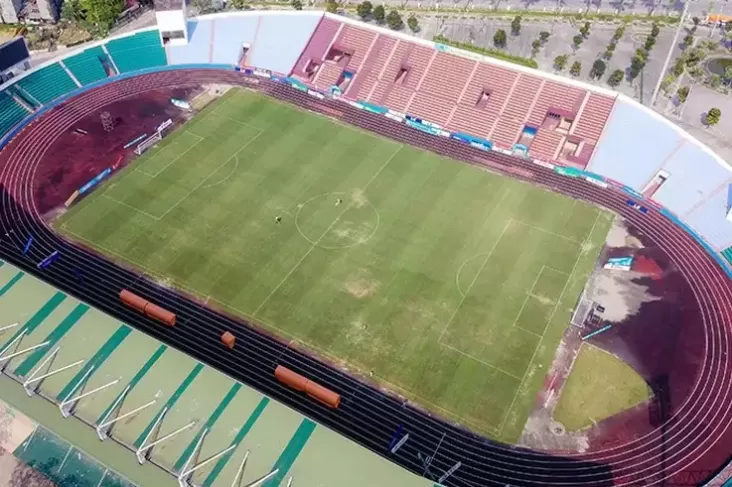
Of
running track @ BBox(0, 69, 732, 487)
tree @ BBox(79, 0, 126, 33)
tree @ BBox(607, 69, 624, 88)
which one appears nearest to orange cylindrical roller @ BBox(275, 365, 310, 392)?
running track @ BBox(0, 69, 732, 487)

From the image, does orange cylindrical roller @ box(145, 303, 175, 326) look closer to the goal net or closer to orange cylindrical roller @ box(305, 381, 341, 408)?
orange cylindrical roller @ box(305, 381, 341, 408)

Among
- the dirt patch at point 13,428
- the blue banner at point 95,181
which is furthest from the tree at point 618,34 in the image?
the dirt patch at point 13,428

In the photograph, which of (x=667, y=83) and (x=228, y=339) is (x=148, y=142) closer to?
(x=228, y=339)

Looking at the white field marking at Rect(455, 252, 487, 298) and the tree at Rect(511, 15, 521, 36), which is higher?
the tree at Rect(511, 15, 521, 36)

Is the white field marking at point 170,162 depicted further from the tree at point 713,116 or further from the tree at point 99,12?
the tree at point 713,116

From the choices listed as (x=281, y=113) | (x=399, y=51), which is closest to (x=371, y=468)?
(x=281, y=113)

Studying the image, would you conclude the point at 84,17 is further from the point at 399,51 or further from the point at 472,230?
the point at 472,230
